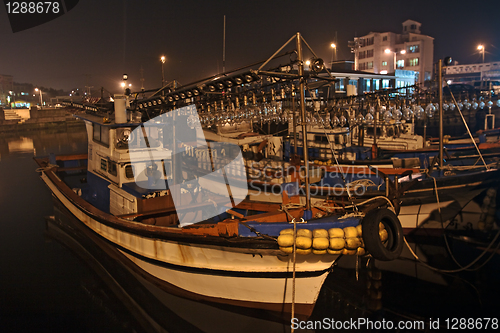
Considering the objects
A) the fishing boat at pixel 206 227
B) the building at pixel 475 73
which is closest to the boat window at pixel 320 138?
the fishing boat at pixel 206 227

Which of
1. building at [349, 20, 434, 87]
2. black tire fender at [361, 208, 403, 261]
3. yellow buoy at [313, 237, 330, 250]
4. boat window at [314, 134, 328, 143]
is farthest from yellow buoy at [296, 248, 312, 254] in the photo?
building at [349, 20, 434, 87]

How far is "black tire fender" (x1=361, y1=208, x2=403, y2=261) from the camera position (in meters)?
5.44

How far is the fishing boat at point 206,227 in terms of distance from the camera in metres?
5.83

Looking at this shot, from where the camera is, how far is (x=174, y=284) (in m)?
8.19

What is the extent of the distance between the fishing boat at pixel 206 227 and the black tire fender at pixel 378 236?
2 centimetres

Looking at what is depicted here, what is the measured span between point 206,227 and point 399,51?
64964mm

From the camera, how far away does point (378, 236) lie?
5.44 meters

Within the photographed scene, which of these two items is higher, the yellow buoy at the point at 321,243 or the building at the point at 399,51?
the building at the point at 399,51

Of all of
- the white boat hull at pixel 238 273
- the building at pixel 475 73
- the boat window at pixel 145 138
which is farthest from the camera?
the building at pixel 475 73

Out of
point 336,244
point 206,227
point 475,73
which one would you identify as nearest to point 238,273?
point 206,227

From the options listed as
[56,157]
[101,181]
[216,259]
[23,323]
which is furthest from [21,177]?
[216,259]

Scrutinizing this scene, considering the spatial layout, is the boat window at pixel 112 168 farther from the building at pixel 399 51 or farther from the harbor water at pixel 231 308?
the building at pixel 399 51

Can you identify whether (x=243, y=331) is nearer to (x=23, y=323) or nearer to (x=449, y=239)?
(x=23, y=323)

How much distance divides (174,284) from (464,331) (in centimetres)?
652
